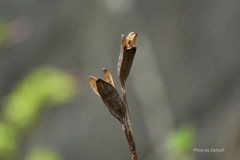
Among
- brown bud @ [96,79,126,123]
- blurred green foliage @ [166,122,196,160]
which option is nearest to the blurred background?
blurred green foliage @ [166,122,196,160]

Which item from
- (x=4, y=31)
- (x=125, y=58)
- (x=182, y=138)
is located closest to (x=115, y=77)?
(x=182, y=138)

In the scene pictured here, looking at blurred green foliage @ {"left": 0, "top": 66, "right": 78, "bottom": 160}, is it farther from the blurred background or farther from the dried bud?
the dried bud

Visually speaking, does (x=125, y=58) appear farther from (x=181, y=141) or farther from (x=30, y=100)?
(x=30, y=100)

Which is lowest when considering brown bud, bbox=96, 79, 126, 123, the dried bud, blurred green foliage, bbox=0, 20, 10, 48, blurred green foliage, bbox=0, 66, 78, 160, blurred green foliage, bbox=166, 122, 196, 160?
blurred green foliage, bbox=166, 122, 196, 160

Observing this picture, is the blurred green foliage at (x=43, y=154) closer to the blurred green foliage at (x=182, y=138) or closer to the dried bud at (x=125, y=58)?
the blurred green foliage at (x=182, y=138)


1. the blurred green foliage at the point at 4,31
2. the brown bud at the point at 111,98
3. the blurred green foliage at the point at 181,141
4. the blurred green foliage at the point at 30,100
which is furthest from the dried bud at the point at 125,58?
the blurred green foliage at the point at 4,31

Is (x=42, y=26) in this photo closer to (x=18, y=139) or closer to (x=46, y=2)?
(x=46, y=2)

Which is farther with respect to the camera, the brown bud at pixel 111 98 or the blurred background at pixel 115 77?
the blurred background at pixel 115 77
